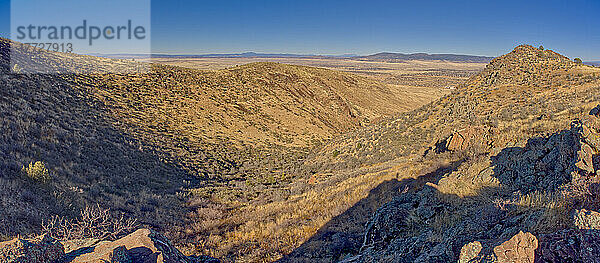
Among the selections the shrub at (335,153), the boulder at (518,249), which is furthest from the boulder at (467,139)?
the shrub at (335,153)

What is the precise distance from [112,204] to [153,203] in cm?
172

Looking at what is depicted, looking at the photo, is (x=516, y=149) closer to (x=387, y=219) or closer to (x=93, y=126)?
(x=387, y=219)

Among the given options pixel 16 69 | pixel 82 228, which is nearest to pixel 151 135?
pixel 16 69

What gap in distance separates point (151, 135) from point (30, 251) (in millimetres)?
19814

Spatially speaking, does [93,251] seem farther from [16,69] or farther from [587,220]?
[16,69]

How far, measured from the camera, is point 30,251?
3.72 m

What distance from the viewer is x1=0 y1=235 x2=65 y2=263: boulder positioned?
362 centimetres

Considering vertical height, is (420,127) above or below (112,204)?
above

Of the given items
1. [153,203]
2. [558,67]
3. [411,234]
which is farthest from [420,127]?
[153,203]

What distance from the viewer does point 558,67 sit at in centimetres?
2141

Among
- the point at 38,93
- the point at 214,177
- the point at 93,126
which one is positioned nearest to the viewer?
the point at 214,177

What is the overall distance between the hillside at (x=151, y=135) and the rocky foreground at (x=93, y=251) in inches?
131

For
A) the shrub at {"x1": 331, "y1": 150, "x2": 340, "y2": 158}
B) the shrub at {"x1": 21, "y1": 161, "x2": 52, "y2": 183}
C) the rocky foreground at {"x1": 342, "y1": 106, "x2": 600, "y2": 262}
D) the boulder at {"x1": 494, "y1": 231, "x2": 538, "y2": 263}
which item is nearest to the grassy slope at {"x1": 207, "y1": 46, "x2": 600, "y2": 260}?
the shrub at {"x1": 331, "y1": 150, "x2": 340, "y2": 158}

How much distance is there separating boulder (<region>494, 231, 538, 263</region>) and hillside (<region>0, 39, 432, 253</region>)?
30.8 ft
